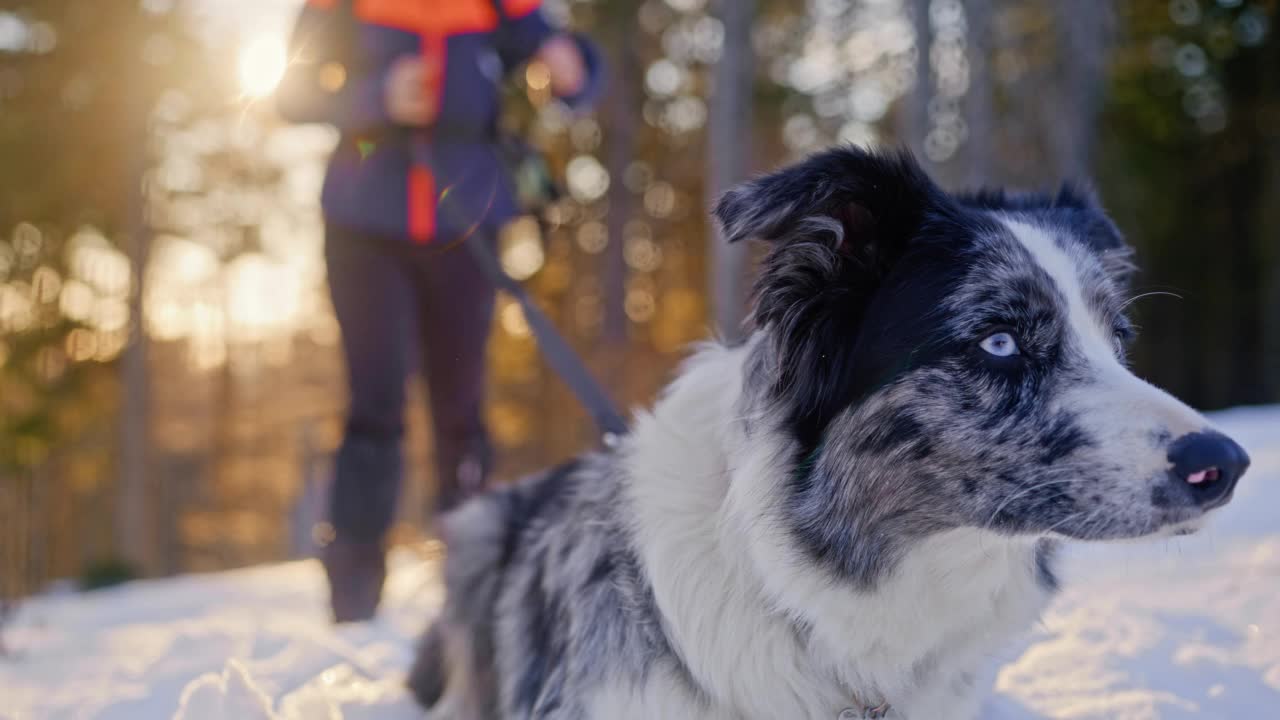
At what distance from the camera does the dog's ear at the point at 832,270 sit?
77.2 inches

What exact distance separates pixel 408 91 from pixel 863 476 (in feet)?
7.03

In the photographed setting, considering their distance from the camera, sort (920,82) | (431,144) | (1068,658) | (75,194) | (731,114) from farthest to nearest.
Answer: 1. (75,194)
2. (920,82)
3. (731,114)
4. (431,144)
5. (1068,658)

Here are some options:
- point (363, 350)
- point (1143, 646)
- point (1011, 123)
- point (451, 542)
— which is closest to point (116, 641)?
point (363, 350)

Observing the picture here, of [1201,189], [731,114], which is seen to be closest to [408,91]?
[731,114]

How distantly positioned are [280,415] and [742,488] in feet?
85.1

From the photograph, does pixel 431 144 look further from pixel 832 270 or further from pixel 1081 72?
pixel 1081 72

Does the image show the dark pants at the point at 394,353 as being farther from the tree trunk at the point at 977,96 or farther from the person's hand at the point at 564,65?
the tree trunk at the point at 977,96

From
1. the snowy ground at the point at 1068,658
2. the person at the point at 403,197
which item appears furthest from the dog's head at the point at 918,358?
the person at the point at 403,197

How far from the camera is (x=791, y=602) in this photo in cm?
189

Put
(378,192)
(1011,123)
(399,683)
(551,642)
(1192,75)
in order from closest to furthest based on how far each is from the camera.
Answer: (551,642)
(399,683)
(378,192)
(1192,75)
(1011,123)

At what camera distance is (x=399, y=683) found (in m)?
2.85

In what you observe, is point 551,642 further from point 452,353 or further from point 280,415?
point 280,415

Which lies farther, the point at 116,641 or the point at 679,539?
the point at 116,641

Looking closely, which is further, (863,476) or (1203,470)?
(863,476)
